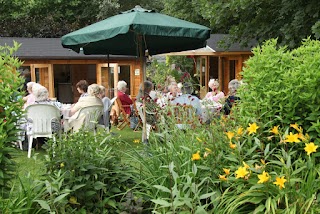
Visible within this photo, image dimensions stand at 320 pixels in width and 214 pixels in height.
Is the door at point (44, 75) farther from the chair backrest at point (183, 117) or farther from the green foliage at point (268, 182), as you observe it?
the green foliage at point (268, 182)

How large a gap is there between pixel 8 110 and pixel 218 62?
1490cm

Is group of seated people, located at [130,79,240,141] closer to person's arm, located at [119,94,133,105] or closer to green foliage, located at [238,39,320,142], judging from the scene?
green foliage, located at [238,39,320,142]

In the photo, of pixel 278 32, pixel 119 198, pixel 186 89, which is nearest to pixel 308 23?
pixel 278 32

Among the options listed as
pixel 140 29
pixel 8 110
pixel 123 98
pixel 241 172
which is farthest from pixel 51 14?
pixel 241 172

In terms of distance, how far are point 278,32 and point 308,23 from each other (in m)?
0.82

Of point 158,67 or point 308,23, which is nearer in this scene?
point 308,23

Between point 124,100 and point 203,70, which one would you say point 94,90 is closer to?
point 124,100

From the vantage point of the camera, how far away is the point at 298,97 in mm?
3254

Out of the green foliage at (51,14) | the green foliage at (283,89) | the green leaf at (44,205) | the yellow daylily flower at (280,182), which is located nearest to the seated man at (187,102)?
the green foliage at (283,89)

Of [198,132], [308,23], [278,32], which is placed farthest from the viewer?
[278,32]

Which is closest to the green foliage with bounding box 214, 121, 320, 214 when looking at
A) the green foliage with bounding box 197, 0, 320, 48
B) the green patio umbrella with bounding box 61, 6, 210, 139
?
the green patio umbrella with bounding box 61, 6, 210, 139

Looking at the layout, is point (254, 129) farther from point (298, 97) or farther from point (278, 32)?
point (278, 32)

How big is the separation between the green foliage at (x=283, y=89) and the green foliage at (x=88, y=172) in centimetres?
113

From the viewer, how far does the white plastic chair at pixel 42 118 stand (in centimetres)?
723
